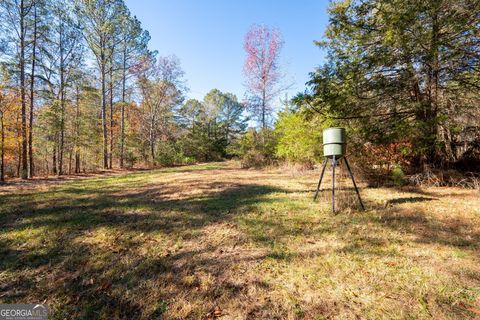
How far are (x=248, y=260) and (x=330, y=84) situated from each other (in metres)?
5.09

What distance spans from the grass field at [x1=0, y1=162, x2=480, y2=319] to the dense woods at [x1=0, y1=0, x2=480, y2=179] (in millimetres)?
2107

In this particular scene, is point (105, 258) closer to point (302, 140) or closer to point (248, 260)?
point (248, 260)

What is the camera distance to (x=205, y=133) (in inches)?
1121

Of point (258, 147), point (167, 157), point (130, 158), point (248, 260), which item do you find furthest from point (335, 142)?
point (130, 158)

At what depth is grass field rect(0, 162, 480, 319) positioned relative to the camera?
182cm

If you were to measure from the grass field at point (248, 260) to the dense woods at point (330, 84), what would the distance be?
82.9 inches

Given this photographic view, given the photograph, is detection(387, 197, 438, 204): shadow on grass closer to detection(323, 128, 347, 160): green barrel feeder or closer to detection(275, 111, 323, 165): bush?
detection(323, 128, 347, 160): green barrel feeder

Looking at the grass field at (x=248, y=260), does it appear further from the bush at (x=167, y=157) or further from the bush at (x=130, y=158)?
the bush at (x=130, y=158)

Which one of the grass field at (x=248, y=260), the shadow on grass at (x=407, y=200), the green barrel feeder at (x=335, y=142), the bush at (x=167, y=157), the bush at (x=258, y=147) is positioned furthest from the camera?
the bush at (x=167, y=157)

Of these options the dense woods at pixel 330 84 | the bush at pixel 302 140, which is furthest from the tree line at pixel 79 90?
the bush at pixel 302 140

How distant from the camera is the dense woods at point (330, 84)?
4984mm

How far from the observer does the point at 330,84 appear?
5656 mm

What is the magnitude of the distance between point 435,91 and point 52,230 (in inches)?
345

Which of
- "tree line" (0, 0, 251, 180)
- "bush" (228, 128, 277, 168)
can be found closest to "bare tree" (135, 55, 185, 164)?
"tree line" (0, 0, 251, 180)
